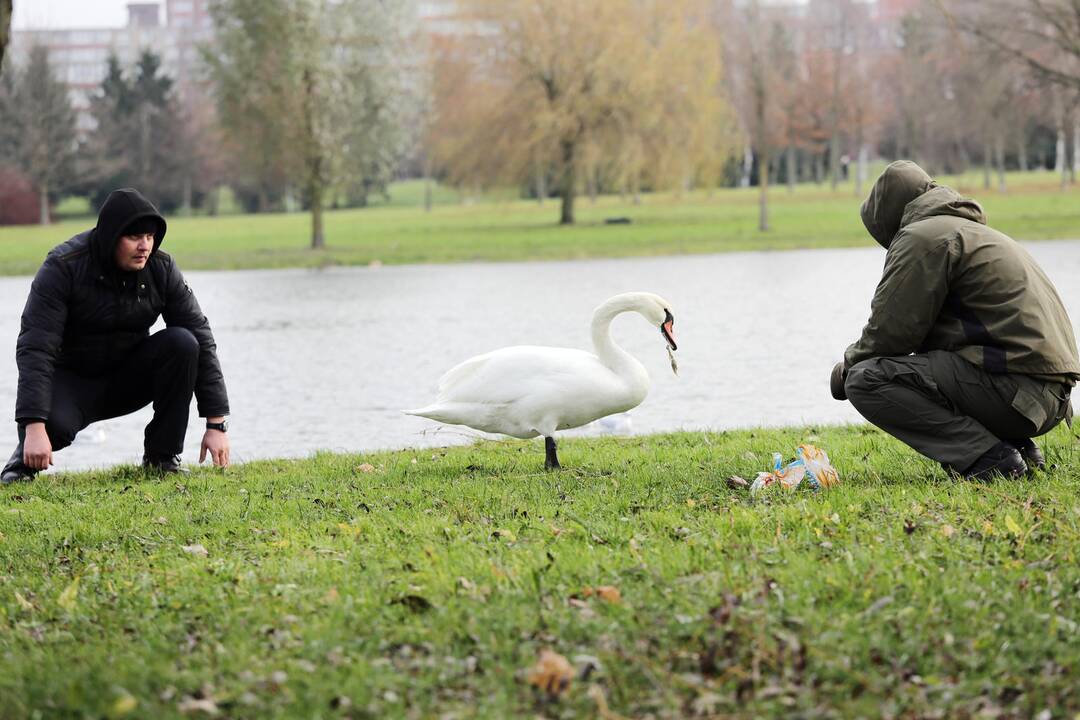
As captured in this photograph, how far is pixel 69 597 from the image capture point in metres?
4.94

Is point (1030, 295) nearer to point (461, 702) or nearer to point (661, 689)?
point (661, 689)

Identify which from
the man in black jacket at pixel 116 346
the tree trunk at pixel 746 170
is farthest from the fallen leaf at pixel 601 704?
the tree trunk at pixel 746 170

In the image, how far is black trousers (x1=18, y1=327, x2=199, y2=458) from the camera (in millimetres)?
7582

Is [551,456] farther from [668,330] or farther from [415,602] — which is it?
[415,602]

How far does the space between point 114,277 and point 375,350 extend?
27.5 feet

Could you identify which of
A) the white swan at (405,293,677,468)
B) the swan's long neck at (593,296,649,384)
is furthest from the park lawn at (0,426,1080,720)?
the swan's long neck at (593,296,649,384)

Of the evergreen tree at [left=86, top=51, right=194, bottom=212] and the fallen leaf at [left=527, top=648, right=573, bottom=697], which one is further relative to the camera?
the evergreen tree at [left=86, top=51, right=194, bottom=212]

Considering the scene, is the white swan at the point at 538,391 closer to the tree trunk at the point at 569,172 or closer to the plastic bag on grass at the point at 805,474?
the plastic bag on grass at the point at 805,474

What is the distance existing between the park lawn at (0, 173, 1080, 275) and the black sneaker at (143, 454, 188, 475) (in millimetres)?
24811

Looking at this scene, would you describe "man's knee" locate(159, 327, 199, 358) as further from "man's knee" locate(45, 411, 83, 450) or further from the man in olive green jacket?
the man in olive green jacket

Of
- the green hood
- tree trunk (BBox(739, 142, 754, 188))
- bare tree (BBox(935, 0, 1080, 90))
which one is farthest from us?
tree trunk (BBox(739, 142, 754, 188))

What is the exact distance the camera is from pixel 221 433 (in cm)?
743

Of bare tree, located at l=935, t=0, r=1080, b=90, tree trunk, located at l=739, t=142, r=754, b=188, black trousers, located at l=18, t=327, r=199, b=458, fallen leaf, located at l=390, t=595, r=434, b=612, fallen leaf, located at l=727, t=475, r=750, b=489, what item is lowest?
fallen leaf, located at l=727, t=475, r=750, b=489

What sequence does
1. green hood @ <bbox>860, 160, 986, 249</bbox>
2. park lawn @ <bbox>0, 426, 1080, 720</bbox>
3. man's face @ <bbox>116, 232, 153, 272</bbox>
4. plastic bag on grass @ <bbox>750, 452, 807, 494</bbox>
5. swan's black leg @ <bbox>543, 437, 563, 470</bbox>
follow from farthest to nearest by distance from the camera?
swan's black leg @ <bbox>543, 437, 563, 470</bbox> < man's face @ <bbox>116, 232, 153, 272</bbox> < plastic bag on grass @ <bbox>750, 452, 807, 494</bbox> < green hood @ <bbox>860, 160, 986, 249</bbox> < park lawn @ <bbox>0, 426, 1080, 720</bbox>
